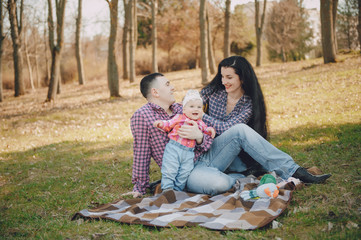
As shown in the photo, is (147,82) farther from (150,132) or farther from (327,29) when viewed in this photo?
(327,29)

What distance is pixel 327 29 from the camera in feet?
46.5

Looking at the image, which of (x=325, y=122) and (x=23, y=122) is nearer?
(x=325, y=122)

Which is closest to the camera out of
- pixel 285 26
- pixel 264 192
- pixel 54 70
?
pixel 264 192

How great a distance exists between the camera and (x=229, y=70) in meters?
4.50

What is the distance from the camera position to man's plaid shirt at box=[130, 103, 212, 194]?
13.6 ft

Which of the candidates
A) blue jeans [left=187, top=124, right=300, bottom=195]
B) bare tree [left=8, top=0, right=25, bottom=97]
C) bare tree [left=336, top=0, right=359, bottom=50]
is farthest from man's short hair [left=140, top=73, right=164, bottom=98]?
bare tree [left=336, top=0, right=359, bottom=50]

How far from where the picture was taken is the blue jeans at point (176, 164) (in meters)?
3.88

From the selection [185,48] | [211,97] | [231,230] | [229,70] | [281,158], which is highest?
[185,48]

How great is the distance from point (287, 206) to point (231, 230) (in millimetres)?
812

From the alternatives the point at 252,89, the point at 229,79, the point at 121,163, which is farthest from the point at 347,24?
the point at 121,163

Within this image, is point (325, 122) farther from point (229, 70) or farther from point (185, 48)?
point (185, 48)

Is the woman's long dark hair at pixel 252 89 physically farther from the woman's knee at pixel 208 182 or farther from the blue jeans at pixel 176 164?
the blue jeans at pixel 176 164

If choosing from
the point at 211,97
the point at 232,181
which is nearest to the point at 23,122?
the point at 211,97

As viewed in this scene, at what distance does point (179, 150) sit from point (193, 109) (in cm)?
54
